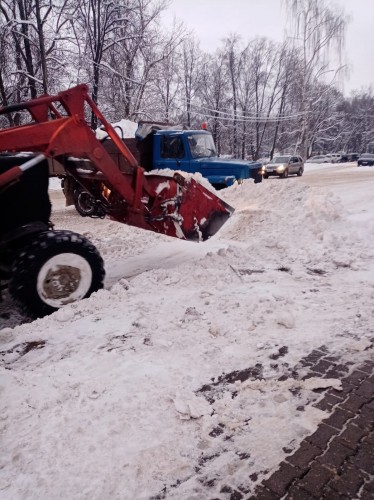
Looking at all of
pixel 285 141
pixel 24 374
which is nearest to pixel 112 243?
pixel 24 374

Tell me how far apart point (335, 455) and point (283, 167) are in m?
26.5

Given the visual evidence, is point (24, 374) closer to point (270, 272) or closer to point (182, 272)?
A: point (182, 272)

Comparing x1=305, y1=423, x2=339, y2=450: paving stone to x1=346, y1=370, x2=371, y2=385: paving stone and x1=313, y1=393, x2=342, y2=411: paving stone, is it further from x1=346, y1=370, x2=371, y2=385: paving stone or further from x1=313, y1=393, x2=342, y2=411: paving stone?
x1=346, y1=370, x2=371, y2=385: paving stone

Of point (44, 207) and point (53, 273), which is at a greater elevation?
point (44, 207)

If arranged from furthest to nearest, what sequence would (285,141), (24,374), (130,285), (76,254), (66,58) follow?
(285,141)
(66,58)
(130,285)
(76,254)
(24,374)

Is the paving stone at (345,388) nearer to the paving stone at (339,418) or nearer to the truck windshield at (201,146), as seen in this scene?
the paving stone at (339,418)

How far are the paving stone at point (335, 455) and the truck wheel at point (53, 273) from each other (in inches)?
114

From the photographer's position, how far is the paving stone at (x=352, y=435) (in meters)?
2.19

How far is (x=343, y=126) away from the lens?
2680 inches

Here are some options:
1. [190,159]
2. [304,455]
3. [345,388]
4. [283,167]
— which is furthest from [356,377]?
[283,167]

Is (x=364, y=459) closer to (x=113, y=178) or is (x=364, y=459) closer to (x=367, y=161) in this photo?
(x=113, y=178)

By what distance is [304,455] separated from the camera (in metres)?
2.11

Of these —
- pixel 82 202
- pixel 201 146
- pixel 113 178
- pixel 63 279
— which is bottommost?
pixel 63 279

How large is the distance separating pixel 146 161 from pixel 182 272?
211 inches
